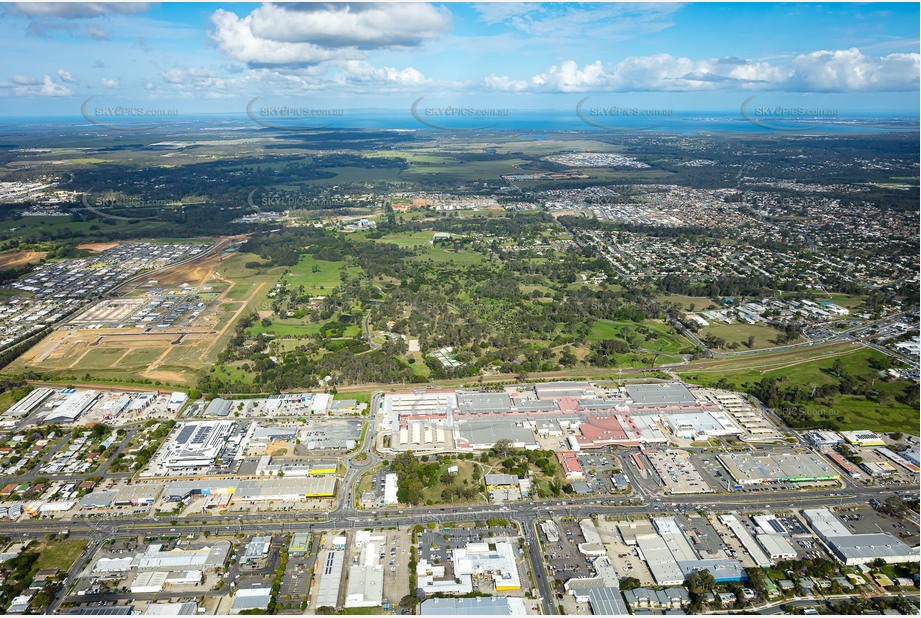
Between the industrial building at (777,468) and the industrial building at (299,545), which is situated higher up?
the industrial building at (299,545)

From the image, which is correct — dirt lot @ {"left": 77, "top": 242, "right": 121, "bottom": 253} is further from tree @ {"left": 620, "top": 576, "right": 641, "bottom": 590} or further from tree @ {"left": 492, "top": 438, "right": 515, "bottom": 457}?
tree @ {"left": 620, "top": 576, "right": 641, "bottom": 590}

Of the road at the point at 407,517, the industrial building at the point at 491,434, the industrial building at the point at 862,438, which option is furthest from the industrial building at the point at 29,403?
the industrial building at the point at 862,438

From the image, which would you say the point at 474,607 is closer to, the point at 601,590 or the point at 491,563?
the point at 491,563

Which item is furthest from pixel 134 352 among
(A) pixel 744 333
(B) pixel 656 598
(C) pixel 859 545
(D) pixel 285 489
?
(A) pixel 744 333

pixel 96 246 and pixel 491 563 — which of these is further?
pixel 96 246

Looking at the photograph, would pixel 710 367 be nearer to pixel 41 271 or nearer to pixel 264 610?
pixel 264 610

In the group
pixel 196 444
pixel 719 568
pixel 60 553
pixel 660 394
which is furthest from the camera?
pixel 660 394

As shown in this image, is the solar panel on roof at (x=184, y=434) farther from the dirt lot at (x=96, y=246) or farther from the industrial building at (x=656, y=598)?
the dirt lot at (x=96, y=246)
